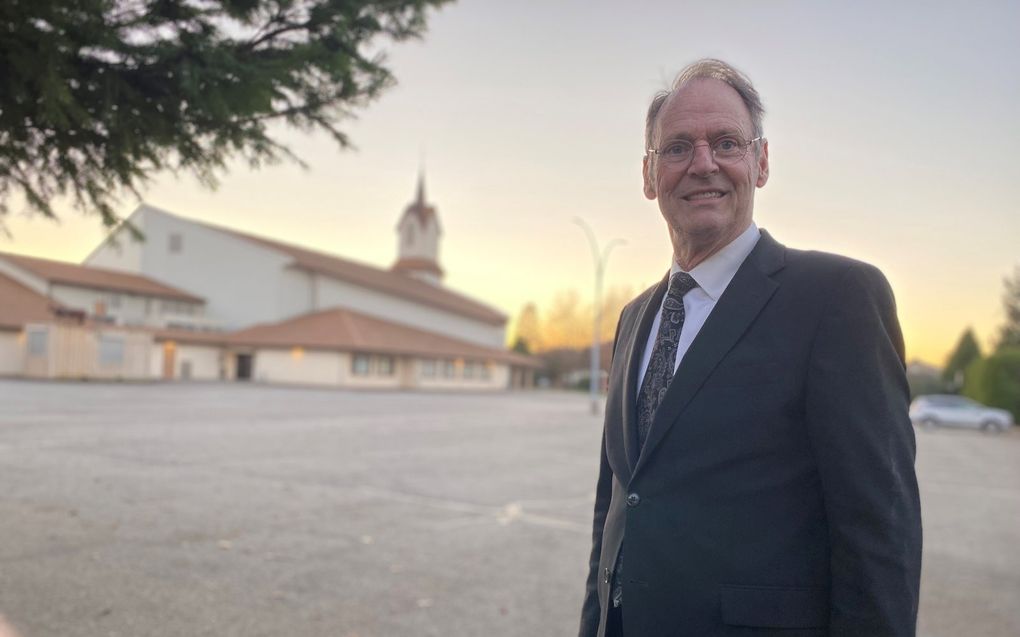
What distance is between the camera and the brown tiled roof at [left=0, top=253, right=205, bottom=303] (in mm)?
43625

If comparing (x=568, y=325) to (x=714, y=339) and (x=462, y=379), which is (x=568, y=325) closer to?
(x=462, y=379)

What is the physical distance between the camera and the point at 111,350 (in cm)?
4131

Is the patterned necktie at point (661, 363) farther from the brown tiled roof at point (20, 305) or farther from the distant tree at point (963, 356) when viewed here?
the distant tree at point (963, 356)

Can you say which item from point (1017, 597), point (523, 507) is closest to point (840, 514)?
point (1017, 597)

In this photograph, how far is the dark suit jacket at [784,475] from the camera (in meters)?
1.72

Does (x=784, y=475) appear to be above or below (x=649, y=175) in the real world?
below

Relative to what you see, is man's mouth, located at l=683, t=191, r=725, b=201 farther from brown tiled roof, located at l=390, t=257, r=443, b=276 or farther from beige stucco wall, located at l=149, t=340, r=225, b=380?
brown tiled roof, located at l=390, t=257, r=443, b=276

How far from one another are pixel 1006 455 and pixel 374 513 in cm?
1999

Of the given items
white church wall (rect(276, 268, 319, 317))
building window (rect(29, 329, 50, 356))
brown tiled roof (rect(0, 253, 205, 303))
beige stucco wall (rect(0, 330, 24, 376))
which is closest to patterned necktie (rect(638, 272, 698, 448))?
building window (rect(29, 329, 50, 356))

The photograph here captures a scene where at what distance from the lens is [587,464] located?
46.9ft

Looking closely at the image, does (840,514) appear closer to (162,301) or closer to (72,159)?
(72,159)

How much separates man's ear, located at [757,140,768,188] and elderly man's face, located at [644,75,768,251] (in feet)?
0.10

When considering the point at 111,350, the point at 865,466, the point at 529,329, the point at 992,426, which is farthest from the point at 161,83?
the point at 529,329

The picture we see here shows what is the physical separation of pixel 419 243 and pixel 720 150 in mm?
78134
